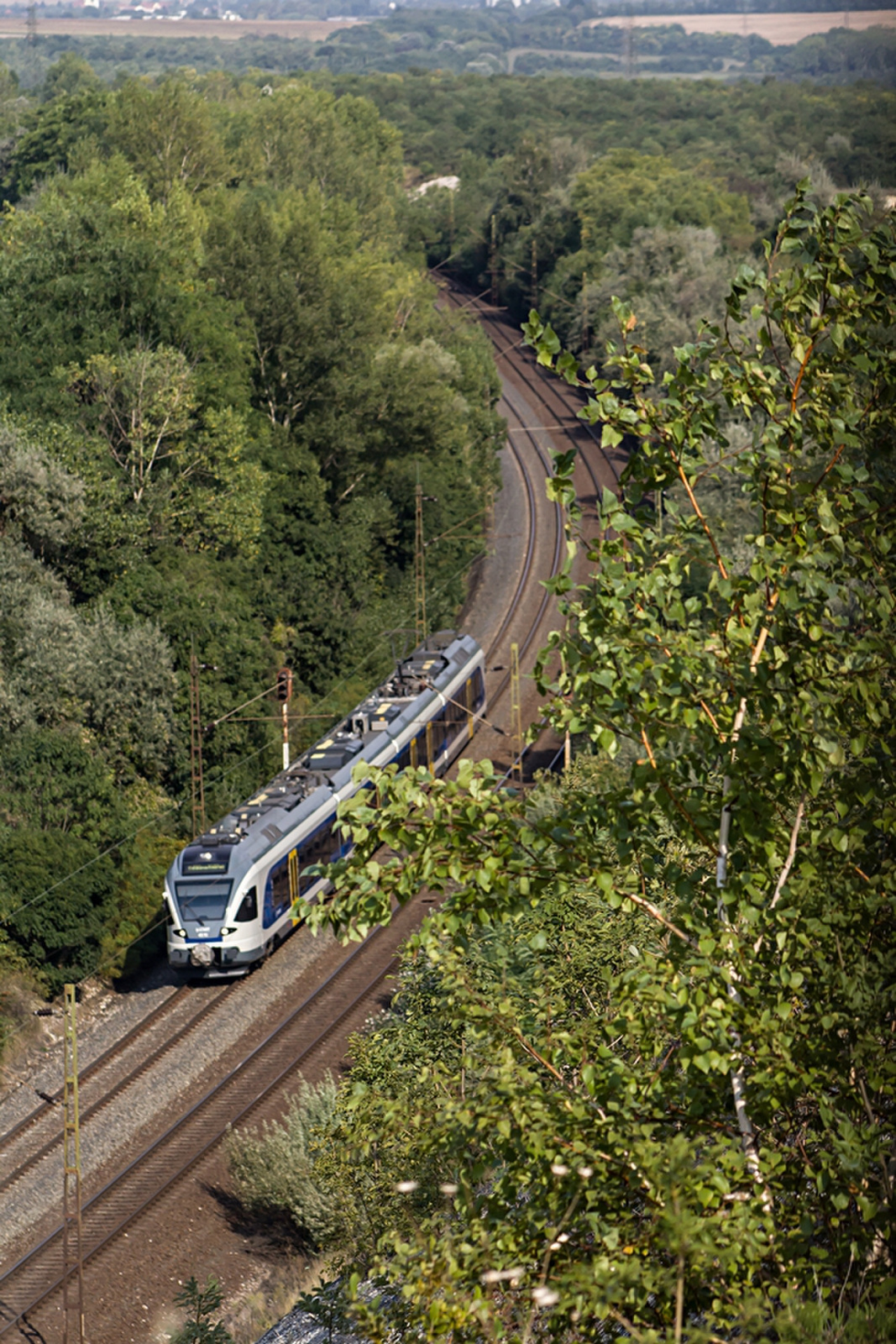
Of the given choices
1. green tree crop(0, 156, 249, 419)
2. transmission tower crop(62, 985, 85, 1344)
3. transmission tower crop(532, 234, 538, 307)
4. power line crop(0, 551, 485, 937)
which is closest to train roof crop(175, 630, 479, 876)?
power line crop(0, 551, 485, 937)

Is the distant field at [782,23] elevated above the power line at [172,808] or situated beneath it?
elevated above

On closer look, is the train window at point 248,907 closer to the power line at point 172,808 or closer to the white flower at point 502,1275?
the power line at point 172,808

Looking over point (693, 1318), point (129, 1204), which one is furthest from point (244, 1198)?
point (693, 1318)

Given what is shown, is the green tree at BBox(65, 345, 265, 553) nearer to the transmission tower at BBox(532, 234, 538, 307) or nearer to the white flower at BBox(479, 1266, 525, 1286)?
the white flower at BBox(479, 1266, 525, 1286)

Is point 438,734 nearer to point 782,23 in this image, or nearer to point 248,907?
point 248,907

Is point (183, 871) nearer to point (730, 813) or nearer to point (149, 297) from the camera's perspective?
point (730, 813)

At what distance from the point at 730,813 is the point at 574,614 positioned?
1417mm

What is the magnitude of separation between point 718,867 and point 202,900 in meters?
22.7

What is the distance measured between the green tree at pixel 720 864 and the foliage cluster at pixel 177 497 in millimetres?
25006

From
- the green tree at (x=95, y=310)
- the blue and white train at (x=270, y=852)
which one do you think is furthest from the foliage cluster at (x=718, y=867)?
the green tree at (x=95, y=310)

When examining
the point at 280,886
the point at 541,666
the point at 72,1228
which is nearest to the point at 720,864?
the point at 541,666

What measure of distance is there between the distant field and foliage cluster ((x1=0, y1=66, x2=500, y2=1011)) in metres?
21.2

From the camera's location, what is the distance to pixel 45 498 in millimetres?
40969

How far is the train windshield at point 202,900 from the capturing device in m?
28.8
